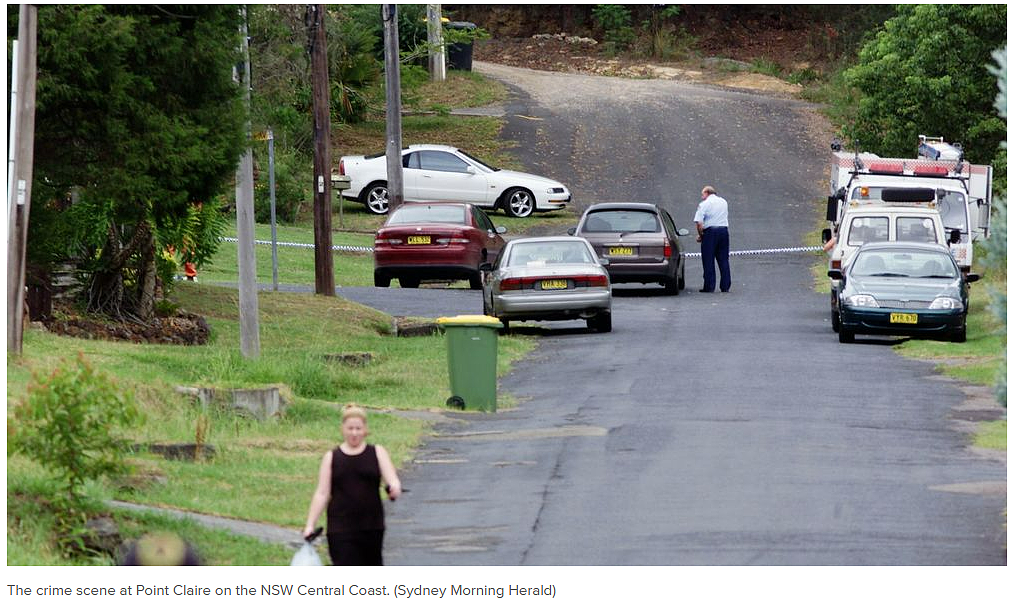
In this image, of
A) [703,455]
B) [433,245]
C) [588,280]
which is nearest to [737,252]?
[433,245]

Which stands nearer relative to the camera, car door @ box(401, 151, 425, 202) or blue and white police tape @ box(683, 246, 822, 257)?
blue and white police tape @ box(683, 246, 822, 257)

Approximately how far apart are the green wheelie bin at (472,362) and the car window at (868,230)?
1109 cm

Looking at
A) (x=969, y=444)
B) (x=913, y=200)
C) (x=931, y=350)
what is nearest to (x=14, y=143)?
(x=969, y=444)

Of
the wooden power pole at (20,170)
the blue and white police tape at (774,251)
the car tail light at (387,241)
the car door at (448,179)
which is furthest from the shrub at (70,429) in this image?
the car door at (448,179)

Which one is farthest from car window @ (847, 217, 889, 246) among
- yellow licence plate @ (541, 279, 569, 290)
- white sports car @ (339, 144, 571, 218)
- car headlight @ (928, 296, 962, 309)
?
white sports car @ (339, 144, 571, 218)

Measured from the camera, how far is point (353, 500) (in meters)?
9.16

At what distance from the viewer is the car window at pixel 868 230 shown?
27.2m

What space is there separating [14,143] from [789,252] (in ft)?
77.5

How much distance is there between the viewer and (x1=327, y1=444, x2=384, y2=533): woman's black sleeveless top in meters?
9.15

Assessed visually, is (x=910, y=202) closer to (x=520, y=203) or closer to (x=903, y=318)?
(x=903, y=318)

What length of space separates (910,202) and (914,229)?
167 cm

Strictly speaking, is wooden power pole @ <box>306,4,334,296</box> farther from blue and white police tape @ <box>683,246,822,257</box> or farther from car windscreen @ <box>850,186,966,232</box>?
blue and white police tape @ <box>683,246,822,257</box>

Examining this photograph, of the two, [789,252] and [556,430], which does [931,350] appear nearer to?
[556,430]

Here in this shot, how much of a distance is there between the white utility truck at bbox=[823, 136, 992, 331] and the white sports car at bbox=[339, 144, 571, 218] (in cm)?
1003
